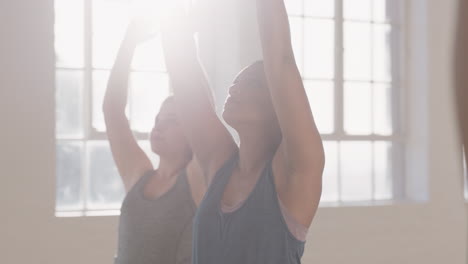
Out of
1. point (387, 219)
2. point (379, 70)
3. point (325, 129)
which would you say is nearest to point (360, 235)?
point (387, 219)

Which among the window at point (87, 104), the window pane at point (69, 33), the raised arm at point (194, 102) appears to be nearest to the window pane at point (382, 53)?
the window at point (87, 104)

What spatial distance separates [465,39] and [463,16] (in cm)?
1

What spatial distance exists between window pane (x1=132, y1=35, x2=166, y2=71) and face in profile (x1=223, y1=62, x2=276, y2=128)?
3.13 m

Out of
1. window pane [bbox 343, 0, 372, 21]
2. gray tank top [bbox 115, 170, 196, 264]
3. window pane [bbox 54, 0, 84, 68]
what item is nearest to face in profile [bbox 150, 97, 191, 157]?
gray tank top [bbox 115, 170, 196, 264]

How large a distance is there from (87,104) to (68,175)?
464 mm

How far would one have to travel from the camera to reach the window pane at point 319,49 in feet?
17.5

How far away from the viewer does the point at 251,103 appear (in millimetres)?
1680

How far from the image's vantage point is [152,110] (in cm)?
474

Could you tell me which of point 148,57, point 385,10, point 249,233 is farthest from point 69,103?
point 249,233

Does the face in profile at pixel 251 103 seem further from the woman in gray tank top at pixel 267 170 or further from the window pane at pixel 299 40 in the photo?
the window pane at pixel 299 40

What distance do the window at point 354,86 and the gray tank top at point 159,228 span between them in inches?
118

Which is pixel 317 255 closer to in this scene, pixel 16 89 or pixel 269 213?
pixel 16 89

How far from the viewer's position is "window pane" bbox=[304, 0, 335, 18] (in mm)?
5344

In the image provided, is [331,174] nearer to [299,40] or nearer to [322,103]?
[322,103]
